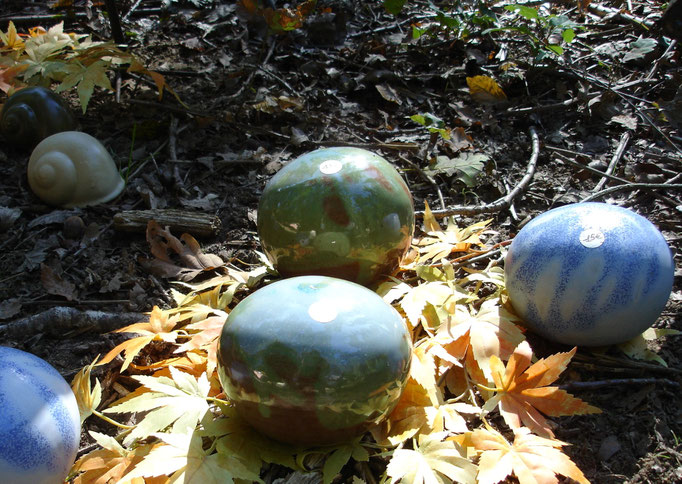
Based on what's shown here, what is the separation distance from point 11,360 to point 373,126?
2.89 metres

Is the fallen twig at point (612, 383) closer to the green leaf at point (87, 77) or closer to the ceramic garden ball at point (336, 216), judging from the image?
the ceramic garden ball at point (336, 216)

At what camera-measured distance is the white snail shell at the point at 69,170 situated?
3309mm

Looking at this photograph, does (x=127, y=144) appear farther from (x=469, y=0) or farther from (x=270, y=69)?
(x=469, y=0)

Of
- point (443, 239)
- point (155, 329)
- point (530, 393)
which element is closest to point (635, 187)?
point (443, 239)

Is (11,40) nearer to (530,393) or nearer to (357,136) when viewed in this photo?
(357,136)

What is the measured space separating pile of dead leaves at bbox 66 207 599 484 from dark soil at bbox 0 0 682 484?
10.9 inches

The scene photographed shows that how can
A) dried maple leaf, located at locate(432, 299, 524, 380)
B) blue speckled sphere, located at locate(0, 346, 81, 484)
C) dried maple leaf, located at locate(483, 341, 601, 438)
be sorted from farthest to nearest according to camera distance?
dried maple leaf, located at locate(432, 299, 524, 380), dried maple leaf, located at locate(483, 341, 601, 438), blue speckled sphere, located at locate(0, 346, 81, 484)

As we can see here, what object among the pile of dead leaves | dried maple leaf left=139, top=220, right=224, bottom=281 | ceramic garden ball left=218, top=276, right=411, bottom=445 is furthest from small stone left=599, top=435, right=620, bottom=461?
dried maple leaf left=139, top=220, right=224, bottom=281

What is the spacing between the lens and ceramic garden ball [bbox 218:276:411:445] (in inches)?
69.8

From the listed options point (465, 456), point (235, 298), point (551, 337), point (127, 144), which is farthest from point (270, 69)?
point (465, 456)

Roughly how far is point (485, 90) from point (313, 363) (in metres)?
3.06

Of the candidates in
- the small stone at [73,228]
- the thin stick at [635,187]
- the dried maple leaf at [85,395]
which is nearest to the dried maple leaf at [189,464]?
the dried maple leaf at [85,395]

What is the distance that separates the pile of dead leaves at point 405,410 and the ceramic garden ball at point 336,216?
0.24 metres

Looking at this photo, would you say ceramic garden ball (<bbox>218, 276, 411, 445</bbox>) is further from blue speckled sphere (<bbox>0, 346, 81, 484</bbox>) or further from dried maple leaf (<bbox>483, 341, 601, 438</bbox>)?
blue speckled sphere (<bbox>0, 346, 81, 484</bbox>)
